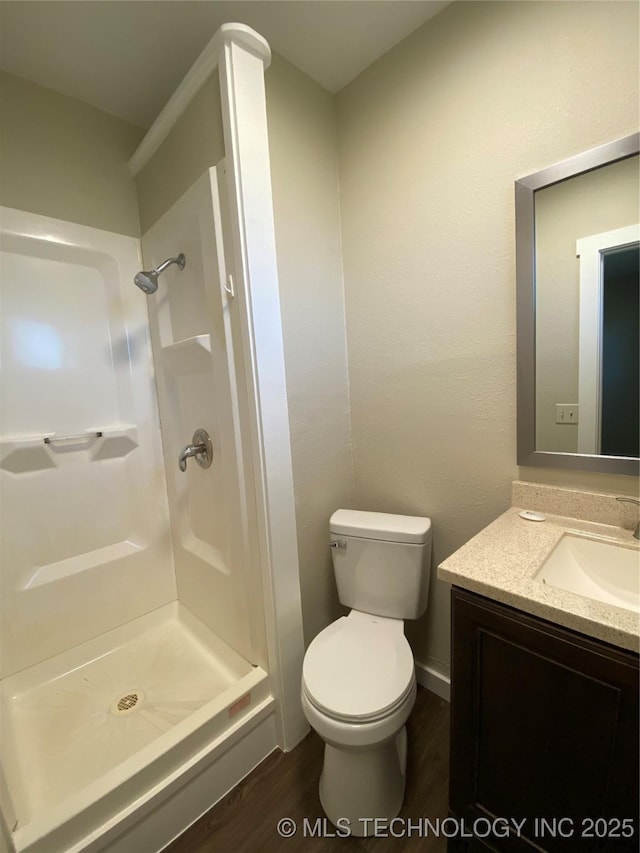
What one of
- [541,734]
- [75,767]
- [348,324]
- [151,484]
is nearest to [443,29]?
[348,324]

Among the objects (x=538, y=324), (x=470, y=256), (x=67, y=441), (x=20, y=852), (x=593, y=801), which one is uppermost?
(x=470, y=256)

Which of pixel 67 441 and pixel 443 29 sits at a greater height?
pixel 443 29

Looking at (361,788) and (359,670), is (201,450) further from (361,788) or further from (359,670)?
(361,788)

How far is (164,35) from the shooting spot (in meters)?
1.24

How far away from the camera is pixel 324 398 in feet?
4.95

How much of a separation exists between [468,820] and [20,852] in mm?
1116

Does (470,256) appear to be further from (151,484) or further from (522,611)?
(151,484)

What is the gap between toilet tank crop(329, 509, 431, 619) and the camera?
4.34 feet

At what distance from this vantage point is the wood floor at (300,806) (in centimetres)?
106

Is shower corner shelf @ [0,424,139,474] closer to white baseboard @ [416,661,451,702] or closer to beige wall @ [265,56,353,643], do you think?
beige wall @ [265,56,353,643]

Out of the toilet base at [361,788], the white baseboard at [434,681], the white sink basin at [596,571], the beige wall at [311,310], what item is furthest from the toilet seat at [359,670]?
the white sink basin at [596,571]

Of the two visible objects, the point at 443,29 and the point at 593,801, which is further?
the point at 443,29

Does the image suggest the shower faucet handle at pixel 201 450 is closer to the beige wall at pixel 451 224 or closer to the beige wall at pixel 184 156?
the beige wall at pixel 451 224

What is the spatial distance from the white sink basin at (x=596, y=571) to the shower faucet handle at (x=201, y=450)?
1.20 m
